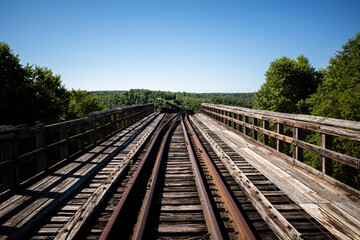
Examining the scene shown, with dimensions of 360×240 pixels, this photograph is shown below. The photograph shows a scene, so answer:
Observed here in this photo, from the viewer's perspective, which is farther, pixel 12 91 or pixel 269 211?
pixel 12 91

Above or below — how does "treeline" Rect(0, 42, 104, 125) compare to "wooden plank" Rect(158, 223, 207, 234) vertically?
above

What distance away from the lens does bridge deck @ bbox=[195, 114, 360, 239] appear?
96.3 inches

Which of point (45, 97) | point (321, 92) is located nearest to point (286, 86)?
point (321, 92)

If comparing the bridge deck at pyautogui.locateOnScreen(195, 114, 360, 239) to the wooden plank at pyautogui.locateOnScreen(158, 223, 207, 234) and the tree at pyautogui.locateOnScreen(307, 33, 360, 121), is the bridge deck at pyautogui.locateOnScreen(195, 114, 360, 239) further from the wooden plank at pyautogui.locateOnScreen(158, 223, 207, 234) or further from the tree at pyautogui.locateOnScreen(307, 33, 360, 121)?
the tree at pyautogui.locateOnScreen(307, 33, 360, 121)

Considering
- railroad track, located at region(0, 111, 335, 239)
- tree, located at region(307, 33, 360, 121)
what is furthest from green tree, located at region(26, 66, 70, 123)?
tree, located at region(307, 33, 360, 121)

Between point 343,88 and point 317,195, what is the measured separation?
24435mm

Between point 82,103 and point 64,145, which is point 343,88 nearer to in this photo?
point 64,145

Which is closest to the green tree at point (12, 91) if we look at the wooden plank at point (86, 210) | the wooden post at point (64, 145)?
the wooden post at point (64, 145)

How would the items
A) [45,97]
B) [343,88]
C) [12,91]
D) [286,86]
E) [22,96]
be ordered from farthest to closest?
1. [286,86]
2. [45,97]
3. [343,88]
4. [22,96]
5. [12,91]

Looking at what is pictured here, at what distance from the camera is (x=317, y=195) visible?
317 centimetres

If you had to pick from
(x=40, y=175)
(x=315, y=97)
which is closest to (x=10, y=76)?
(x=40, y=175)

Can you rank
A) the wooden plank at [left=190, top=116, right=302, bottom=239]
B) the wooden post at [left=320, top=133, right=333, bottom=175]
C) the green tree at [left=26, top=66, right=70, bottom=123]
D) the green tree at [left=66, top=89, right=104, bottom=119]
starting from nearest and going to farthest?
the wooden plank at [left=190, top=116, right=302, bottom=239] < the wooden post at [left=320, top=133, right=333, bottom=175] < the green tree at [left=26, top=66, right=70, bottom=123] < the green tree at [left=66, top=89, right=104, bottom=119]

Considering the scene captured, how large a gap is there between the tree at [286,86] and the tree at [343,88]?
10.4 ft

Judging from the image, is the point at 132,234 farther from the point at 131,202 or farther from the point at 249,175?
the point at 249,175
